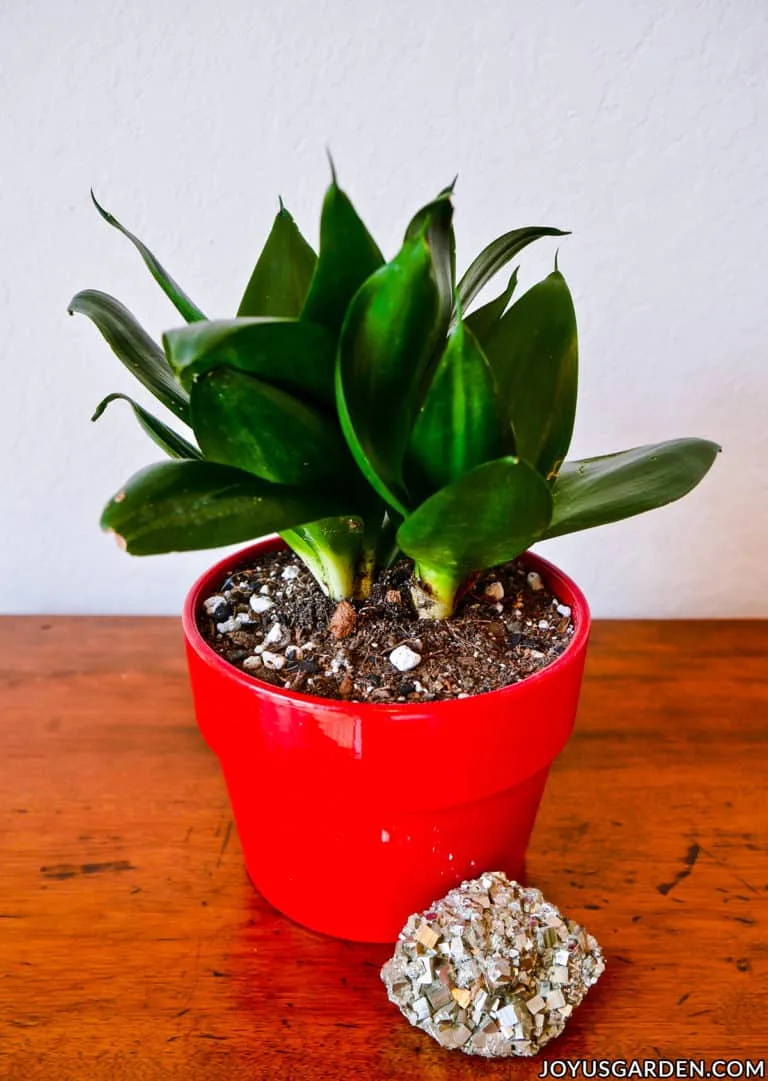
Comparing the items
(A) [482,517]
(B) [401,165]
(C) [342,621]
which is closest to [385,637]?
(C) [342,621]

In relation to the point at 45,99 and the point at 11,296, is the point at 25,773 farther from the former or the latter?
the point at 45,99

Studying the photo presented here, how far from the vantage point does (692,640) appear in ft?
3.25

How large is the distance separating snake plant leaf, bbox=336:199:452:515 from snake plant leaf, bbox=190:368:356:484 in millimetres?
24

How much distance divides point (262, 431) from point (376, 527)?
0.45 feet

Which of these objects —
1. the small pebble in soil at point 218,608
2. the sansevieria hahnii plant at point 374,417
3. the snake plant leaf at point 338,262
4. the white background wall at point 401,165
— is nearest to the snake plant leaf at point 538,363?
the sansevieria hahnii plant at point 374,417

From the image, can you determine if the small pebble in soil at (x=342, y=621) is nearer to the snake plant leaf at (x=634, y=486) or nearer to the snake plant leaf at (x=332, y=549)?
the snake plant leaf at (x=332, y=549)

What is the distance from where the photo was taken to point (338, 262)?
19.7 inches

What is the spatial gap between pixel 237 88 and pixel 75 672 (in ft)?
1.79

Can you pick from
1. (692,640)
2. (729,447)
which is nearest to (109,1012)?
(692,640)

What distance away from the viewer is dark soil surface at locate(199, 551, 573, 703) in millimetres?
571

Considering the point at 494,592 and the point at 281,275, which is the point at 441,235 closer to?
the point at 281,275

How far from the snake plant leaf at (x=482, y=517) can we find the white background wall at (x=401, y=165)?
49 centimetres

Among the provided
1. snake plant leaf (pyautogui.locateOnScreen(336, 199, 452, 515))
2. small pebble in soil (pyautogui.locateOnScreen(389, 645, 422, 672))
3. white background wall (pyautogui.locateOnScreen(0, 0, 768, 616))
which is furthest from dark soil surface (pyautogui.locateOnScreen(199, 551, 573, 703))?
white background wall (pyautogui.locateOnScreen(0, 0, 768, 616))

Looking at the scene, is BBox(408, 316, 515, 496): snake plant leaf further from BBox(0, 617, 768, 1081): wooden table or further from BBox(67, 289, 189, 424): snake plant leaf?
BBox(0, 617, 768, 1081): wooden table
